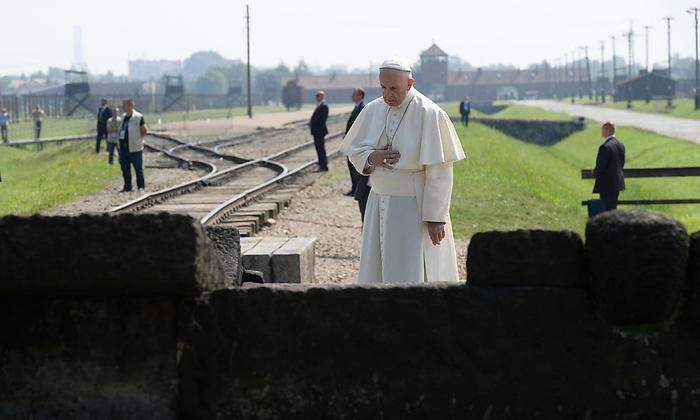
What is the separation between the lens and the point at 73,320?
10.3 ft

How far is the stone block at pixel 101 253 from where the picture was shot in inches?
120

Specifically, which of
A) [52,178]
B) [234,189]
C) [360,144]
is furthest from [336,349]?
[52,178]

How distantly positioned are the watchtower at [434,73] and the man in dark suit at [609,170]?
16509 centimetres

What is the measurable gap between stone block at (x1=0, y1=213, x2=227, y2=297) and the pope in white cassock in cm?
247

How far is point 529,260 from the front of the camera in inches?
122

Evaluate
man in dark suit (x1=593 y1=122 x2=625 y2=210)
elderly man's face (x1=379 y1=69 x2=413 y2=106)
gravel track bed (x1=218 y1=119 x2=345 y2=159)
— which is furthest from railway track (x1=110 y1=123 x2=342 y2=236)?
man in dark suit (x1=593 y1=122 x2=625 y2=210)

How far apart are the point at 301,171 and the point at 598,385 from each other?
21.1 metres

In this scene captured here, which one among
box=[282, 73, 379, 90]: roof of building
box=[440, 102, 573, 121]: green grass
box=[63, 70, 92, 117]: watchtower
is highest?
box=[282, 73, 379, 90]: roof of building

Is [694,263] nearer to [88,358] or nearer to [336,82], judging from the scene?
[88,358]

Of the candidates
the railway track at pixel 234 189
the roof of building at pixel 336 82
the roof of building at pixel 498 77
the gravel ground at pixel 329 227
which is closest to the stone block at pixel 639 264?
the railway track at pixel 234 189

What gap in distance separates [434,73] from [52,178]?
158m

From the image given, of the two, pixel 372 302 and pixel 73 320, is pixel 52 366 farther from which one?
pixel 372 302

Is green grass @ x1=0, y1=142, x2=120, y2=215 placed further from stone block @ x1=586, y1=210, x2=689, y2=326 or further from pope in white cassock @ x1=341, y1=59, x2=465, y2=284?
stone block @ x1=586, y1=210, x2=689, y2=326

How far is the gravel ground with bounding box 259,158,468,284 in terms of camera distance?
1115cm
